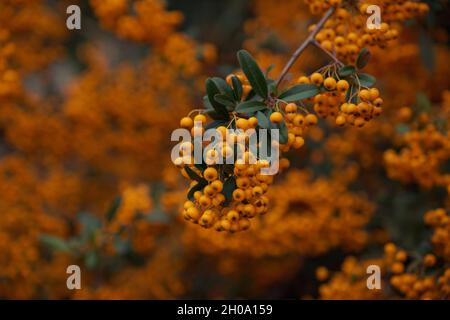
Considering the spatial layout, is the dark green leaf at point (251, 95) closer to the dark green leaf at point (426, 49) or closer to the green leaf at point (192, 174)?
the green leaf at point (192, 174)

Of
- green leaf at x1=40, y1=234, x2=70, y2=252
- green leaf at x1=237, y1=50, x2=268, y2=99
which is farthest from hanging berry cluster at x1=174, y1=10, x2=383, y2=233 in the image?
green leaf at x1=40, y1=234, x2=70, y2=252

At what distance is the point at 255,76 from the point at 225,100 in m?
0.18

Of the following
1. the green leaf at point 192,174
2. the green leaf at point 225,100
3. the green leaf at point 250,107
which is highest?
the green leaf at point 225,100

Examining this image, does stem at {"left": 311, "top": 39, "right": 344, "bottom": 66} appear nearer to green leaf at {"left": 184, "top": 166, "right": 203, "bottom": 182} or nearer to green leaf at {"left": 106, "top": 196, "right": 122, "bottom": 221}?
green leaf at {"left": 184, "top": 166, "right": 203, "bottom": 182}

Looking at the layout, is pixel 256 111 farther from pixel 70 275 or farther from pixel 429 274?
pixel 70 275

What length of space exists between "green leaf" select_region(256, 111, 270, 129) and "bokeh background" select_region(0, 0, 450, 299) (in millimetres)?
1106

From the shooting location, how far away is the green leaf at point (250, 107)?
7.13ft

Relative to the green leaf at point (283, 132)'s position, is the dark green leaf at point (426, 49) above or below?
above

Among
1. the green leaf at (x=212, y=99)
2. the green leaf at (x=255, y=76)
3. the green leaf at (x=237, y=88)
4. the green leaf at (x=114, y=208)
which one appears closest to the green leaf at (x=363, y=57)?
the green leaf at (x=255, y=76)

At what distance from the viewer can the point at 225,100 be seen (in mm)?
2227

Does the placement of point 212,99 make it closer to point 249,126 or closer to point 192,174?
point 249,126

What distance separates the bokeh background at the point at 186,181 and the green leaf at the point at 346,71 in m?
0.83

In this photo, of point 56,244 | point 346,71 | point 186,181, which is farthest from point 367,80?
point 56,244

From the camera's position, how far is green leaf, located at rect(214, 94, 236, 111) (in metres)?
2.20
